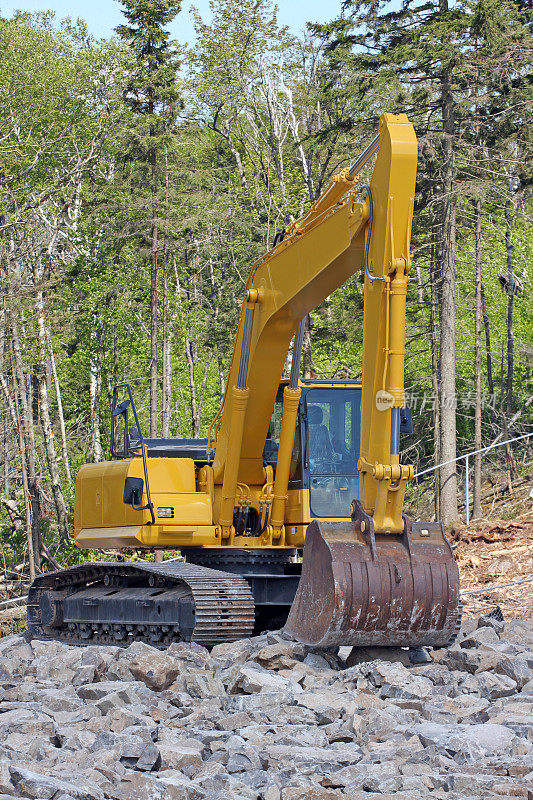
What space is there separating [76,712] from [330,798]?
2369mm

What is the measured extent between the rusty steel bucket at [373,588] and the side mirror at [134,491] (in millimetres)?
2895

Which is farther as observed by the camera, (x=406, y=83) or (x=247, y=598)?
(x=406, y=83)

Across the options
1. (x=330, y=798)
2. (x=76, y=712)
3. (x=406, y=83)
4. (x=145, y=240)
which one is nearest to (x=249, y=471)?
(x=76, y=712)

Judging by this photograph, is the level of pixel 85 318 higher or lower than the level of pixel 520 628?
higher

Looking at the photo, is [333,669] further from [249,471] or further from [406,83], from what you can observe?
[406,83]

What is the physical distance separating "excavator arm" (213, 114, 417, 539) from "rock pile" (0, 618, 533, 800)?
4.56ft

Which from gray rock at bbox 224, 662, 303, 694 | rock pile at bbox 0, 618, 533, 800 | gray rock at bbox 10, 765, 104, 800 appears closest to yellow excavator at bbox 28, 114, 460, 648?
rock pile at bbox 0, 618, 533, 800

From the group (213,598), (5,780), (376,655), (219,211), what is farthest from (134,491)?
(219,211)

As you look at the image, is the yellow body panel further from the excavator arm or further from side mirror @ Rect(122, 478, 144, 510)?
the excavator arm

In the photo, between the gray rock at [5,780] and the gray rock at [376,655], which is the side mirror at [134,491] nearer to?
the gray rock at [376,655]

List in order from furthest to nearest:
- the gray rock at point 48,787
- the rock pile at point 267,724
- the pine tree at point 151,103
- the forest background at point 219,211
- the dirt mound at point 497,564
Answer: the pine tree at point 151,103 → the forest background at point 219,211 → the dirt mound at point 497,564 → the rock pile at point 267,724 → the gray rock at point 48,787

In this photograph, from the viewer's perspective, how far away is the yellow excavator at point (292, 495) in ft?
26.0

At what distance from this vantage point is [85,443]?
30.5m

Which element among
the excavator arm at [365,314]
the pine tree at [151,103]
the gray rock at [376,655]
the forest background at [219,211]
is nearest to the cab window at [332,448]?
the excavator arm at [365,314]
